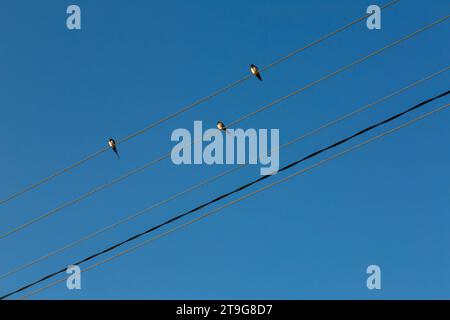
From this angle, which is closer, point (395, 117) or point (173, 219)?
point (395, 117)
